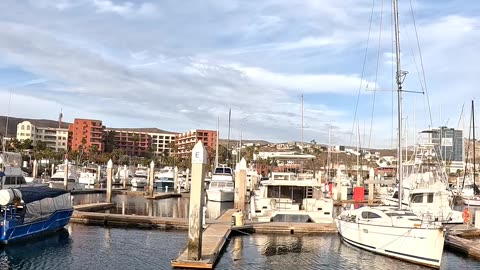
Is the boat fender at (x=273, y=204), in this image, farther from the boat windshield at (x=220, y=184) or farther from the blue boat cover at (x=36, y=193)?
the boat windshield at (x=220, y=184)

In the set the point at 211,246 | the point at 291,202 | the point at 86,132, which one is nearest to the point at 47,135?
the point at 86,132

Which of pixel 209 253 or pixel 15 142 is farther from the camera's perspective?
pixel 15 142

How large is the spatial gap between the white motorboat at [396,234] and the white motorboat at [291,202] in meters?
6.20

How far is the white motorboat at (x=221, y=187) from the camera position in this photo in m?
59.1

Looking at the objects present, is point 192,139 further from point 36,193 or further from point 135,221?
point 36,193

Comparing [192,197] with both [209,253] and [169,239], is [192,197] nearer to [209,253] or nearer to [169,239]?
[209,253]

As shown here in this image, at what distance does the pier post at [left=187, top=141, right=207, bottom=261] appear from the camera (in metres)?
19.2

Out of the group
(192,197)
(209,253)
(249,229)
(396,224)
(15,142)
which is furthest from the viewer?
(15,142)

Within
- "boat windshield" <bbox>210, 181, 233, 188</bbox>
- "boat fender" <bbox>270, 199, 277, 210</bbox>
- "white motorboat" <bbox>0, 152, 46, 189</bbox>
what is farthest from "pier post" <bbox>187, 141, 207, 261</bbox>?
"boat windshield" <bbox>210, 181, 233, 188</bbox>

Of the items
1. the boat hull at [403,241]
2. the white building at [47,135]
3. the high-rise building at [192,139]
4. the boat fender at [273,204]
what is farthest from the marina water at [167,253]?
the white building at [47,135]

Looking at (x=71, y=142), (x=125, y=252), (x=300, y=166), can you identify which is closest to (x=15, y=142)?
(x=71, y=142)

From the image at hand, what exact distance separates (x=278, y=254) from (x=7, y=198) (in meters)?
13.6

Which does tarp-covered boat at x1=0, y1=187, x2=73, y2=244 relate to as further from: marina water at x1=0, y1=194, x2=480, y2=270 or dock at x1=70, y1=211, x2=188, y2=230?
dock at x1=70, y1=211, x2=188, y2=230

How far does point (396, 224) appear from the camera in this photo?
23.8 m
